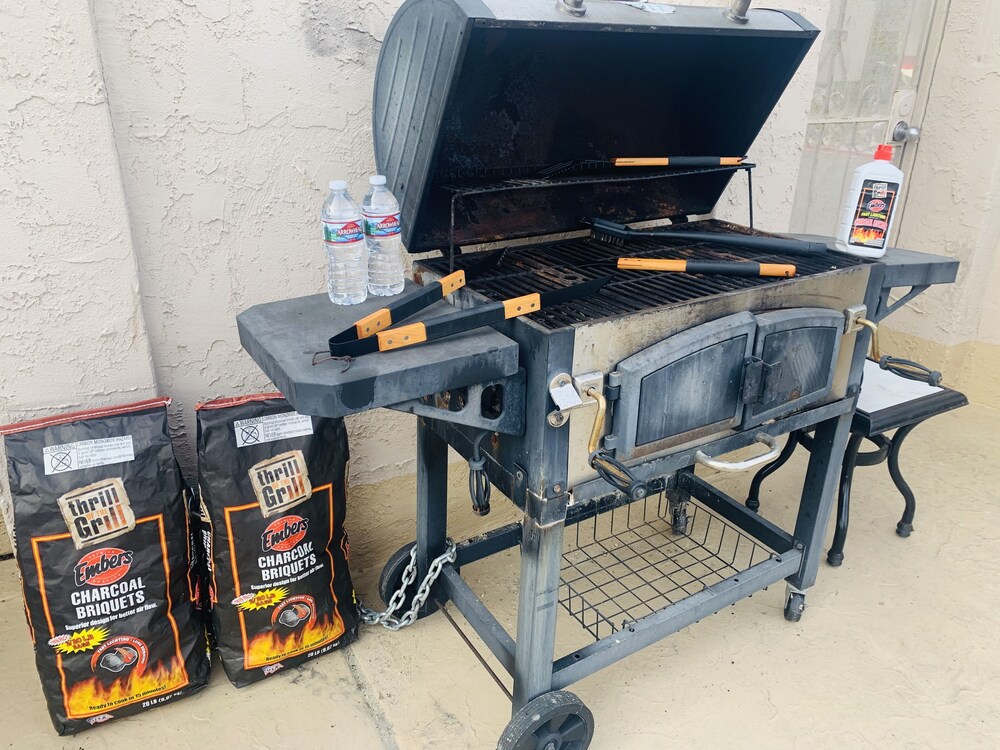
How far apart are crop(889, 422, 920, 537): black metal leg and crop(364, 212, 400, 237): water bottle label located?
6.79 ft

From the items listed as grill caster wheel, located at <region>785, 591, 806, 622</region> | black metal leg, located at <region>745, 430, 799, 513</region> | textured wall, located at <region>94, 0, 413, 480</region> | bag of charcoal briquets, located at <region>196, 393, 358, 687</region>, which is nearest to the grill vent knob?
textured wall, located at <region>94, 0, 413, 480</region>

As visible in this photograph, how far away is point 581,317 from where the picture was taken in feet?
4.95

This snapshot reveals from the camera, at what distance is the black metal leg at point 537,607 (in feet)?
5.31

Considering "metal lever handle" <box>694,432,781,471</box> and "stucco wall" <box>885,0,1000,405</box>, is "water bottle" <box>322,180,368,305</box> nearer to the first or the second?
"metal lever handle" <box>694,432,781,471</box>

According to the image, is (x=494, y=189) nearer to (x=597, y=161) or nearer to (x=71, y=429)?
(x=597, y=161)

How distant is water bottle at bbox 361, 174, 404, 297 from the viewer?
63.5 inches

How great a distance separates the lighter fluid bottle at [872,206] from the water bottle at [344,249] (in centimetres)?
141

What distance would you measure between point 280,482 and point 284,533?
15 centimetres

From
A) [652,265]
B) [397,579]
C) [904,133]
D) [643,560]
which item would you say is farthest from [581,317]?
[904,133]

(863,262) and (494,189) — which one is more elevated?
(494,189)

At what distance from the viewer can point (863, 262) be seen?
6.52 ft

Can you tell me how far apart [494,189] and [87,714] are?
5.65 feet

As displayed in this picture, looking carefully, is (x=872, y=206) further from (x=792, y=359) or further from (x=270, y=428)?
(x=270, y=428)

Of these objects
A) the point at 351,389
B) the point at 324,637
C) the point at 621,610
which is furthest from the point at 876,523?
the point at 351,389
